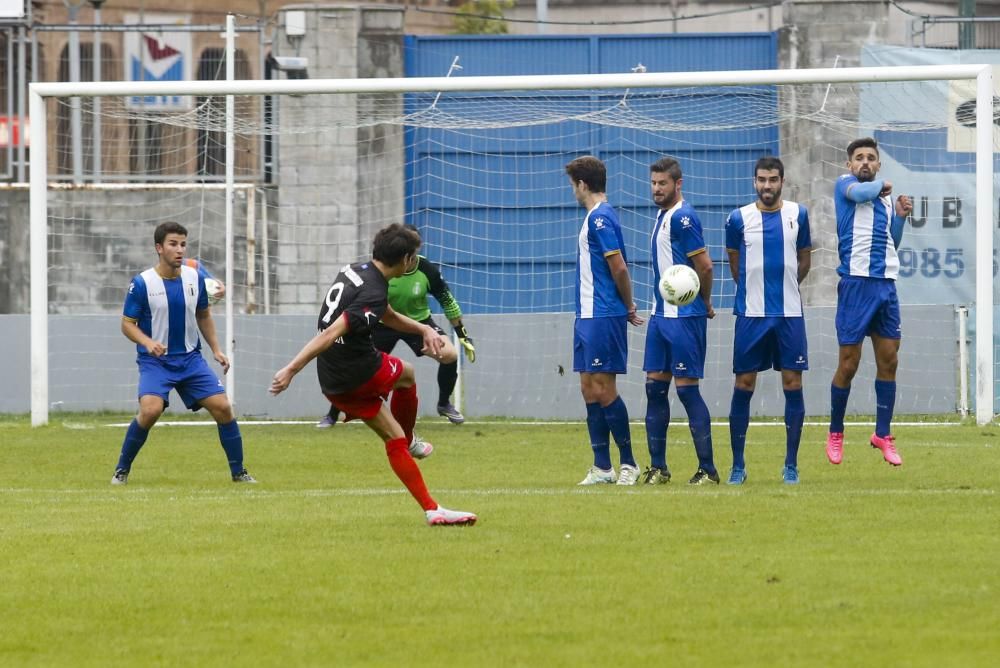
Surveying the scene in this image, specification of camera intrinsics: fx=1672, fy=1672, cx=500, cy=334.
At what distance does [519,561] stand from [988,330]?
28.9 ft

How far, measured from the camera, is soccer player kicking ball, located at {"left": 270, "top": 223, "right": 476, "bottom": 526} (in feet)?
30.2

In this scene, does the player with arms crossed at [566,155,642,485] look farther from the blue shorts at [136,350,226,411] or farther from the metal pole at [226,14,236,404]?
the metal pole at [226,14,236,404]

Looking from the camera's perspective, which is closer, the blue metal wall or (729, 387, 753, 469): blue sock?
(729, 387, 753, 469): blue sock

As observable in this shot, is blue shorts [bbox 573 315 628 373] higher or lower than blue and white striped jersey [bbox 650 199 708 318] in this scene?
lower

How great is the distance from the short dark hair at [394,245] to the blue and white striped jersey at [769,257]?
2815 millimetres

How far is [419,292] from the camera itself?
16.4 m

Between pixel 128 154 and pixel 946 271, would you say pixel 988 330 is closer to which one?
pixel 946 271

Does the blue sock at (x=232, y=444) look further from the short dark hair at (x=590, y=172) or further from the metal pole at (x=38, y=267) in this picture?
the metal pole at (x=38, y=267)

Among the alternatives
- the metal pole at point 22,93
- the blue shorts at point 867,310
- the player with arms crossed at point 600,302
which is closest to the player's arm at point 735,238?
the player with arms crossed at point 600,302

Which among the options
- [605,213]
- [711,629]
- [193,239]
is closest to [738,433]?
[605,213]

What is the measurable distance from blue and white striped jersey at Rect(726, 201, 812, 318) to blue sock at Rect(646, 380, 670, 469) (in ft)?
2.43

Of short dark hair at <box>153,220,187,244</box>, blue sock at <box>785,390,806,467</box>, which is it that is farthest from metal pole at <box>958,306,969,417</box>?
short dark hair at <box>153,220,187,244</box>

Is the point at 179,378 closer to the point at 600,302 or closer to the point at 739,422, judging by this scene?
the point at 600,302

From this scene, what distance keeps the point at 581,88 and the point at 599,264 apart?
5.20 meters
